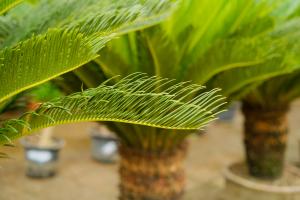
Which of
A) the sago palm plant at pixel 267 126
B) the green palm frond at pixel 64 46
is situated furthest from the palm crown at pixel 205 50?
the sago palm plant at pixel 267 126

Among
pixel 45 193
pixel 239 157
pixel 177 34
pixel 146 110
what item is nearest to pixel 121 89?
pixel 146 110

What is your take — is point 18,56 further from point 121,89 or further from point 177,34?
point 177,34

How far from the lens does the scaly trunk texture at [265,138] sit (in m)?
2.69

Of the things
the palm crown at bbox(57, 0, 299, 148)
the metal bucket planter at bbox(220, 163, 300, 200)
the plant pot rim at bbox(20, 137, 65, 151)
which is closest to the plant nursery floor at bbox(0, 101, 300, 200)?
the plant pot rim at bbox(20, 137, 65, 151)

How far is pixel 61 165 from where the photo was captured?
3.94 meters

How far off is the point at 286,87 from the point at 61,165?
2.29m

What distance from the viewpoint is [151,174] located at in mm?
1926

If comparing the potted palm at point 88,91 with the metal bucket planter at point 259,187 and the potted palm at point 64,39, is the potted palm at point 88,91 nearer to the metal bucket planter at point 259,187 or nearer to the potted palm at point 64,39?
the potted palm at point 64,39

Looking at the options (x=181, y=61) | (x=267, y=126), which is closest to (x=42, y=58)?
(x=181, y=61)

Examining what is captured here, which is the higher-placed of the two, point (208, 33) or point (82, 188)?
point (208, 33)

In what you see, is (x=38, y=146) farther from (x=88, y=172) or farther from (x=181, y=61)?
(x=181, y=61)

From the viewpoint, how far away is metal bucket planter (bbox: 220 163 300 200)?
2.61 m

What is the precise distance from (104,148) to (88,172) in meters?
0.28

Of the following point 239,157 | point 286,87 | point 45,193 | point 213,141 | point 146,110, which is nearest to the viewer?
point 146,110
